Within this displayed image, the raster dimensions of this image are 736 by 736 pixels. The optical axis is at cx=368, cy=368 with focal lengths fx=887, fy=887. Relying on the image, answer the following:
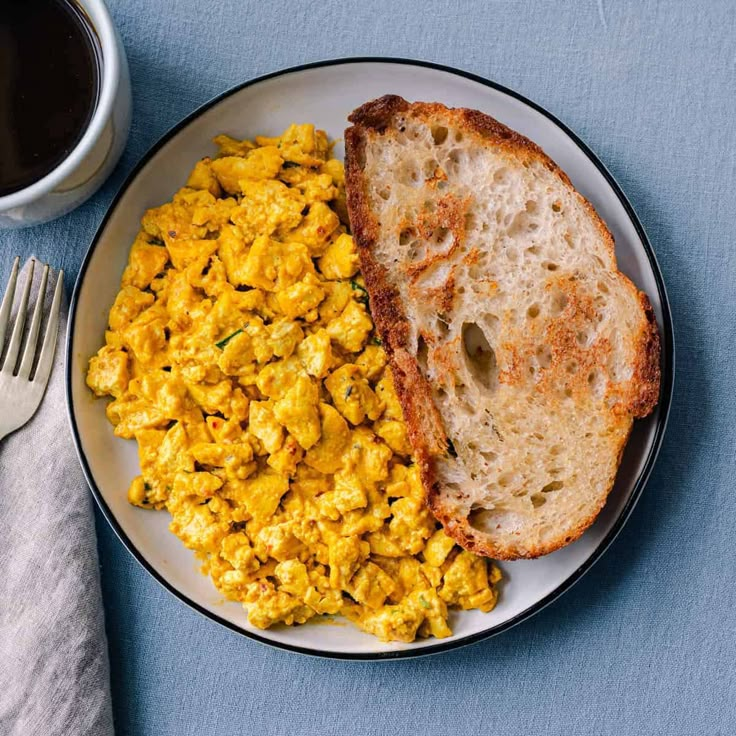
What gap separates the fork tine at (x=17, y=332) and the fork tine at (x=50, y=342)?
63 mm

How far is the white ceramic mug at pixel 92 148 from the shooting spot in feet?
6.75

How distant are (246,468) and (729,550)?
1353 millimetres

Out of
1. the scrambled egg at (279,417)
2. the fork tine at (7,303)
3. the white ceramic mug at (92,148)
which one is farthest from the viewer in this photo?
the fork tine at (7,303)

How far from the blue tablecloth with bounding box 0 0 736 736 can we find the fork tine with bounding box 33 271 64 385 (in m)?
0.12

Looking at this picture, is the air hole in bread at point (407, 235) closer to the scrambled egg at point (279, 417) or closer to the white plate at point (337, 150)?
the scrambled egg at point (279, 417)

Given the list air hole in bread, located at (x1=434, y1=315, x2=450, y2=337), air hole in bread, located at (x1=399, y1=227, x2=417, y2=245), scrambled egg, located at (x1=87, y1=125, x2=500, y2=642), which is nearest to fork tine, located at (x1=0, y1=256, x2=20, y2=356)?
scrambled egg, located at (x1=87, y1=125, x2=500, y2=642)

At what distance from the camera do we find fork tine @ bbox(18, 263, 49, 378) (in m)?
2.38

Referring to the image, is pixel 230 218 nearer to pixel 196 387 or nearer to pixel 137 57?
pixel 196 387

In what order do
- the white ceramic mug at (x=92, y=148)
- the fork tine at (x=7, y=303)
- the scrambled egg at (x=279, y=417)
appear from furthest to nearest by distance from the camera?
the fork tine at (x=7, y=303) < the scrambled egg at (x=279, y=417) < the white ceramic mug at (x=92, y=148)

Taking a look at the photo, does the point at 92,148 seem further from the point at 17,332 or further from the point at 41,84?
the point at 17,332

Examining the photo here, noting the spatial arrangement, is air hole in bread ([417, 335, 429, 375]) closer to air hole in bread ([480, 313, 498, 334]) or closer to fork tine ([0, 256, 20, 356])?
air hole in bread ([480, 313, 498, 334])

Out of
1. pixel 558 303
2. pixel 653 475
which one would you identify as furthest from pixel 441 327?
pixel 653 475

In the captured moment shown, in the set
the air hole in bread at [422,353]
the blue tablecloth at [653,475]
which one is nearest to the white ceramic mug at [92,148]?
the blue tablecloth at [653,475]

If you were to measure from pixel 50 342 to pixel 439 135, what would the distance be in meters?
1.18
